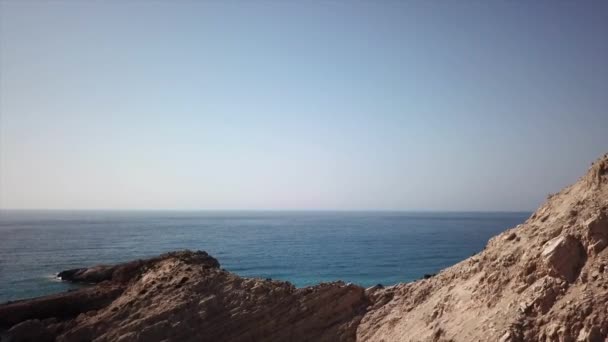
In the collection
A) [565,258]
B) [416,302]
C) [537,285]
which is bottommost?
[416,302]

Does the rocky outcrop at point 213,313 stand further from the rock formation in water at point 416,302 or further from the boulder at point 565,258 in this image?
the boulder at point 565,258

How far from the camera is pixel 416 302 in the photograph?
20188mm

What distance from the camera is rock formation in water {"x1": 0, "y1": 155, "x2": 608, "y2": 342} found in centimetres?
1321

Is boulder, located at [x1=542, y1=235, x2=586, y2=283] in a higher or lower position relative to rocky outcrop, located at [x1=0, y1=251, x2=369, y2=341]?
higher

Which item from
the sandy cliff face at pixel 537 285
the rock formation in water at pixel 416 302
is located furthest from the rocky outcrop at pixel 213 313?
the sandy cliff face at pixel 537 285

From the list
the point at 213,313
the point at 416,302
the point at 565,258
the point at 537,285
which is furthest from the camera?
the point at 213,313

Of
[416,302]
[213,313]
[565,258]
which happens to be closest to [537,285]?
[565,258]

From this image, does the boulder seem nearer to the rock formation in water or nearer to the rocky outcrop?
the rock formation in water

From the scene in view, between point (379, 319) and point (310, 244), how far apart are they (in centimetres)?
7909

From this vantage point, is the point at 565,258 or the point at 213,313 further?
the point at 213,313

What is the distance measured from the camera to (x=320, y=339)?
2109 cm

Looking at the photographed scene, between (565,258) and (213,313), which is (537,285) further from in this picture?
(213,313)

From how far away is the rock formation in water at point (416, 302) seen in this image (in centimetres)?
1321

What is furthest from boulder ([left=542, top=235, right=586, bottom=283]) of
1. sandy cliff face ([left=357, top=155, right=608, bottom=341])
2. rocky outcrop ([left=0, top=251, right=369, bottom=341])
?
rocky outcrop ([left=0, top=251, right=369, bottom=341])
